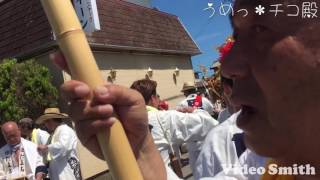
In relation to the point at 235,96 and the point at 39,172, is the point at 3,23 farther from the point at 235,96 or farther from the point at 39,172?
the point at 235,96

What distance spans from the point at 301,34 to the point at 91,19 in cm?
666

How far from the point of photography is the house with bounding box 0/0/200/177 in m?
11.6

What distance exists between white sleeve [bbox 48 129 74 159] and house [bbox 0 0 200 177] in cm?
348

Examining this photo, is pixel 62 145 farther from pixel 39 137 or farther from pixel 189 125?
pixel 189 125

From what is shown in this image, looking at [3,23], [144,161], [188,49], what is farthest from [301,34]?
[188,49]

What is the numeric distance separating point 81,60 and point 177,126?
4.60 meters

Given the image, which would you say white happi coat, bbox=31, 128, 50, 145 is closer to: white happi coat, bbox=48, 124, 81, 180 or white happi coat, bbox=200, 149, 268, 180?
white happi coat, bbox=48, 124, 81, 180

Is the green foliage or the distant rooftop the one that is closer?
the green foliage

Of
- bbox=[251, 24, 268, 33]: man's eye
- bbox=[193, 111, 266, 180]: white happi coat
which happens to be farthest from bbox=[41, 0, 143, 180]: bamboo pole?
bbox=[193, 111, 266, 180]: white happi coat

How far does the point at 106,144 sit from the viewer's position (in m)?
1.04

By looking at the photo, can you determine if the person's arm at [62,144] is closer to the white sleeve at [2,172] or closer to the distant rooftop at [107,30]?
the white sleeve at [2,172]

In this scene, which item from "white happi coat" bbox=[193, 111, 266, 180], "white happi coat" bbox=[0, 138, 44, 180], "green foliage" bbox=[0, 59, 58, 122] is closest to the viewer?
"white happi coat" bbox=[193, 111, 266, 180]

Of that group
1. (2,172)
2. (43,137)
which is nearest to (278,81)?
(2,172)

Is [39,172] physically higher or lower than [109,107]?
lower
